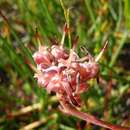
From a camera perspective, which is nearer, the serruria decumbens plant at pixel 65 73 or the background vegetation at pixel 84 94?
the serruria decumbens plant at pixel 65 73

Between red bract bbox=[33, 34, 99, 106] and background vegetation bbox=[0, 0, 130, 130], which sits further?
background vegetation bbox=[0, 0, 130, 130]

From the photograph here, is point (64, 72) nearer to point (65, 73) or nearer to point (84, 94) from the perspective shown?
point (65, 73)

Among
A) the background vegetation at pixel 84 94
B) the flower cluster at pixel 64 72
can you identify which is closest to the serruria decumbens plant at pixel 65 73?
the flower cluster at pixel 64 72

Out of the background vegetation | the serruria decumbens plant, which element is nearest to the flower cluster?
the serruria decumbens plant

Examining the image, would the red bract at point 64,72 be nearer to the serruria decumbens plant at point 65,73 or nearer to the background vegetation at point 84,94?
the serruria decumbens plant at point 65,73

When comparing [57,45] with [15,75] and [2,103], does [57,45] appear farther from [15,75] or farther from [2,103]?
[15,75]

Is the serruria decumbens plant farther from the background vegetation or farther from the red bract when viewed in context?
the background vegetation

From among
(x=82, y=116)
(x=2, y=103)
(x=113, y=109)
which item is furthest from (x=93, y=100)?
(x=82, y=116)
